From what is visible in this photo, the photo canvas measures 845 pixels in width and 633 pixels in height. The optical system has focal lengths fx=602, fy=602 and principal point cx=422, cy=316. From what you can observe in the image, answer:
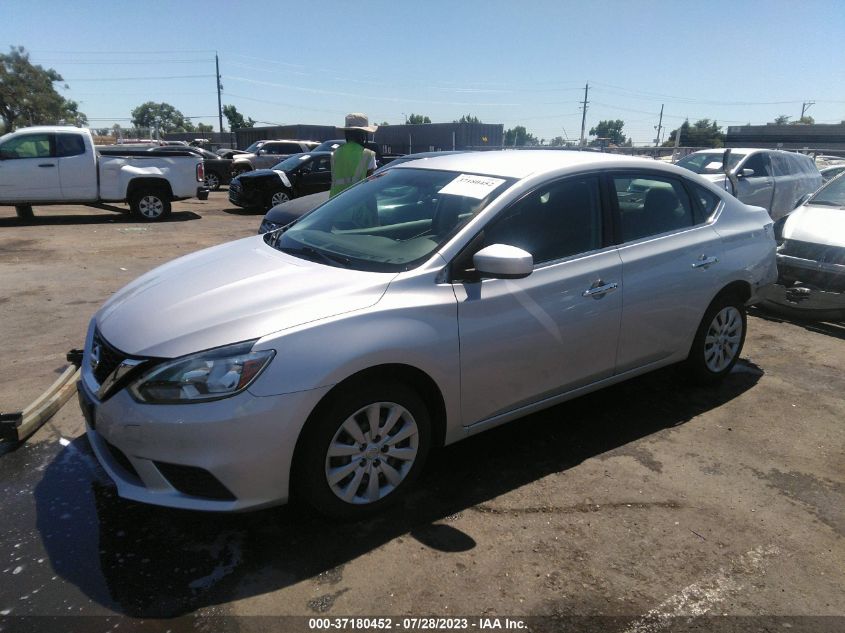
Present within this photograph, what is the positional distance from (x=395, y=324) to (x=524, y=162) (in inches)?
61.0

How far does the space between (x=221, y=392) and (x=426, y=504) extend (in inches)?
49.3

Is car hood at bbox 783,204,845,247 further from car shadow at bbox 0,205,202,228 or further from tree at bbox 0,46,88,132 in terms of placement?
tree at bbox 0,46,88,132

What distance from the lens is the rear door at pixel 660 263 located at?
379 centimetres

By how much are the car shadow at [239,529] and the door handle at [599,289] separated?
964mm

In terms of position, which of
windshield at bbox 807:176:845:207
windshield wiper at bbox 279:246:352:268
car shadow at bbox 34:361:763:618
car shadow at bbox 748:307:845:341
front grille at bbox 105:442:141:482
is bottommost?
car shadow at bbox 34:361:763:618

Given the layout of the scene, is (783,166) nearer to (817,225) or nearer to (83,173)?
(817,225)

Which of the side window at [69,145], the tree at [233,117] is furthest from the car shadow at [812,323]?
the tree at [233,117]

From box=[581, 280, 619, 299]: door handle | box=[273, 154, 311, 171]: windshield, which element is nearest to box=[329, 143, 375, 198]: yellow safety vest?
box=[581, 280, 619, 299]: door handle

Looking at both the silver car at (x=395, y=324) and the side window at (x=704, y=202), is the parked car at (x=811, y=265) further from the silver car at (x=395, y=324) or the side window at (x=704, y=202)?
the silver car at (x=395, y=324)

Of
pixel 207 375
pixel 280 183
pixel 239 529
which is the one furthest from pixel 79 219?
pixel 207 375

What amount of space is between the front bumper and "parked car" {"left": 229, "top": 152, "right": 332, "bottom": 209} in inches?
543

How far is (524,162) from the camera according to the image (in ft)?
12.2

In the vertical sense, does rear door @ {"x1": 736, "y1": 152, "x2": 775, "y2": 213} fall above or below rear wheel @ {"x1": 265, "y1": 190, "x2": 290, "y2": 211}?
above

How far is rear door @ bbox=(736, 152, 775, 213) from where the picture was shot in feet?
36.2
